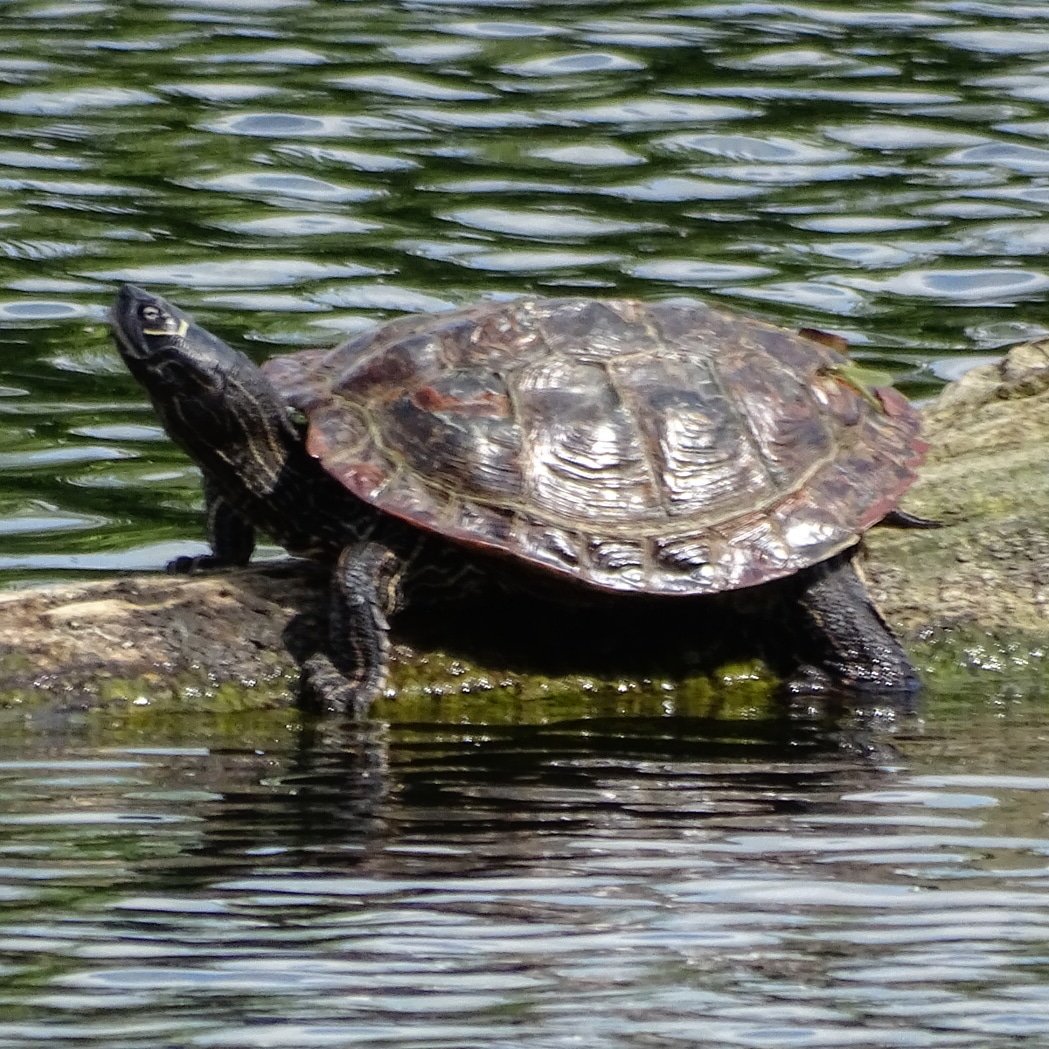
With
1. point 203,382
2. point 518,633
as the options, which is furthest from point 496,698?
point 203,382

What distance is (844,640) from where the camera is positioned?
716 cm

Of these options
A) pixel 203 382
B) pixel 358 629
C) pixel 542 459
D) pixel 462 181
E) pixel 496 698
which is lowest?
pixel 496 698

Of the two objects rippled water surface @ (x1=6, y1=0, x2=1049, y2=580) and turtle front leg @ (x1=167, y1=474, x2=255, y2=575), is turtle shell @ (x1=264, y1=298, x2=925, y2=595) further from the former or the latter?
rippled water surface @ (x1=6, y1=0, x2=1049, y2=580)

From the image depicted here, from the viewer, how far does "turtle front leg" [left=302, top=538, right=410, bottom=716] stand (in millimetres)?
6820

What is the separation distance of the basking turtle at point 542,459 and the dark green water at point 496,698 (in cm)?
42

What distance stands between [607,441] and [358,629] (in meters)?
0.93

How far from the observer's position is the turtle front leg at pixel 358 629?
682 cm

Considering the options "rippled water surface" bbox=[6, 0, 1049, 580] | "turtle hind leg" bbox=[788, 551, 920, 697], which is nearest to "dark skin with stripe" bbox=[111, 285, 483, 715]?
"turtle hind leg" bbox=[788, 551, 920, 697]

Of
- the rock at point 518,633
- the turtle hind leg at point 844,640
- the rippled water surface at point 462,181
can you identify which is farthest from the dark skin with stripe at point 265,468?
the rippled water surface at point 462,181

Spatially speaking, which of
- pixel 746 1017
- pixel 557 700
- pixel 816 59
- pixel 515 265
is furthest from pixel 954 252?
pixel 746 1017

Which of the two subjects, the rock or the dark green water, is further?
the rock

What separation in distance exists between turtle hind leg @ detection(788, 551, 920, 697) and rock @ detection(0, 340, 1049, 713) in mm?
162

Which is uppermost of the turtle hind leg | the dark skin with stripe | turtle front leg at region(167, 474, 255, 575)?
the dark skin with stripe

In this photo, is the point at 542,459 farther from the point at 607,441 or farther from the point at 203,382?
the point at 203,382
